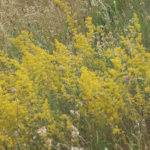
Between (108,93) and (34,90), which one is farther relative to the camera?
(34,90)

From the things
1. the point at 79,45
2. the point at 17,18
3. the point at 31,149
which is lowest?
the point at 31,149

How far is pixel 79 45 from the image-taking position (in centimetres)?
204

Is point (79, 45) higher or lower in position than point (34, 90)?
higher

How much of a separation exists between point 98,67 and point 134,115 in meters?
0.74

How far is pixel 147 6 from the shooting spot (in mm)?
3451

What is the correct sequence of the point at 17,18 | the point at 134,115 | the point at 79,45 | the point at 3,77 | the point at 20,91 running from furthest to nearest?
the point at 17,18 < the point at 79,45 < the point at 3,77 < the point at 20,91 < the point at 134,115

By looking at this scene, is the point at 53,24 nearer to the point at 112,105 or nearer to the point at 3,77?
the point at 3,77

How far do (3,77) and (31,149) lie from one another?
668mm

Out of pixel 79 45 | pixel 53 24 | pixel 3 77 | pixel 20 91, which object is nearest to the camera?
pixel 20 91

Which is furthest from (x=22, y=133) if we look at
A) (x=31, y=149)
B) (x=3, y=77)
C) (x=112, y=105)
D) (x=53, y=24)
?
(x=53, y=24)

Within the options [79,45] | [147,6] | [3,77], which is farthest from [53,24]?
[3,77]

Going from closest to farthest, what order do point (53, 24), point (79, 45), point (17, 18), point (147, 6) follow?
point (79, 45) → point (147, 6) → point (53, 24) → point (17, 18)

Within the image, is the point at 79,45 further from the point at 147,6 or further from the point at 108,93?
the point at 147,6

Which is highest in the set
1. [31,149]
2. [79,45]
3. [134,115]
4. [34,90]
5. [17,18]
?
[17,18]
